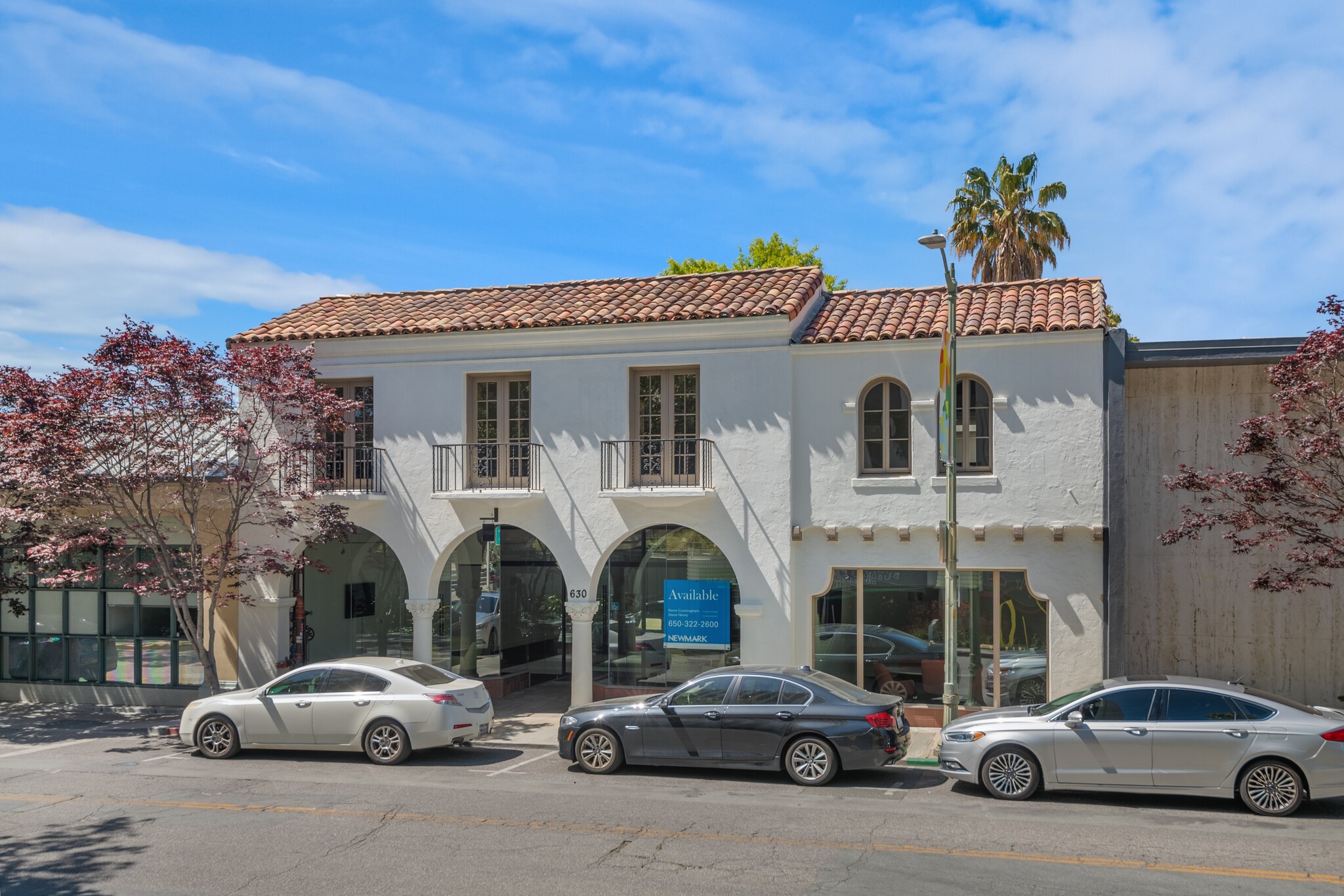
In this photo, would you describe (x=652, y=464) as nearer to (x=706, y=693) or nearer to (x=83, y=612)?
(x=706, y=693)

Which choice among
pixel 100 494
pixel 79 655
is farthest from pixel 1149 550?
pixel 79 655

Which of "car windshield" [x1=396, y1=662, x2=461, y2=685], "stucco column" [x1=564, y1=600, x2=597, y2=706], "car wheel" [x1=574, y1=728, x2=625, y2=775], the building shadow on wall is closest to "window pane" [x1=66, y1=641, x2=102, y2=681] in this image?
"car windshield" [x1=396, y1=662, x2=461, y2=685]

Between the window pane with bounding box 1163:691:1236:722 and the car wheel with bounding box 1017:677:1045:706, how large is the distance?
15.5 feet

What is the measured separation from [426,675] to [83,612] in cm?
916

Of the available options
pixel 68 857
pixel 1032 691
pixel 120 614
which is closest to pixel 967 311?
pixel 1032 691

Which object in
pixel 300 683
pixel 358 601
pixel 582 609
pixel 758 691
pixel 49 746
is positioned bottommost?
pixel 49 746

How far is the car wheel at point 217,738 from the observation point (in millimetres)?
14820

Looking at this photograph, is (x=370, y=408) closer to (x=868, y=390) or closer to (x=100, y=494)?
(x=100, y=494)

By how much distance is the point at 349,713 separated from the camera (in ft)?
47.2

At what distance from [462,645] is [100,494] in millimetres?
6661

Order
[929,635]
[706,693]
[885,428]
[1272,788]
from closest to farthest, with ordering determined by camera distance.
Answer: [1272,788]
[706,693]
[929,635]
[885,428]

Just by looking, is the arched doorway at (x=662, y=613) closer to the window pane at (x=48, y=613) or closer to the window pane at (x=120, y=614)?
the window pane at (x=120, y=614)

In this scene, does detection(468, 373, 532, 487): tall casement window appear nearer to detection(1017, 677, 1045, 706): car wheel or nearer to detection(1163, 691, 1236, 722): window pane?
detection(1017, 677, 1045, 706): car wheel

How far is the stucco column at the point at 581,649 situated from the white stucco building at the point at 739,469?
0.05 meters
